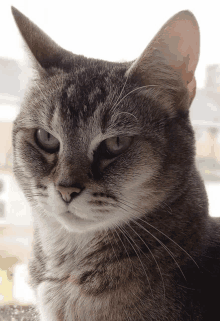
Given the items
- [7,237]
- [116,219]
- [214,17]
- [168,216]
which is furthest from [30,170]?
[214,17]

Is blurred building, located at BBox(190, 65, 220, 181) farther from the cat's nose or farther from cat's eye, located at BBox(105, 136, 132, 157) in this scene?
the cat's nose

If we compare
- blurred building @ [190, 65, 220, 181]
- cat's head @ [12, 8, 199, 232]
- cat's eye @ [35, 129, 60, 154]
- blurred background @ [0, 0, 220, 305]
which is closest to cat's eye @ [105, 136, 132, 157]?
cat's head @ [12, 8, 199, 232]

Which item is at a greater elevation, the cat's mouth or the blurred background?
the blurred background

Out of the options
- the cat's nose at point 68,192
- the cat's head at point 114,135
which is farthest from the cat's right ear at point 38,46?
the cat's nose at point 68,192

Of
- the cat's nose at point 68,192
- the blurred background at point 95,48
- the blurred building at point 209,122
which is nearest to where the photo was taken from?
the cat's nose at point 68,192

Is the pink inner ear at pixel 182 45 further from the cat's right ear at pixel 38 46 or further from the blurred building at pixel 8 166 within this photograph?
the blurred building at pixel 8 166

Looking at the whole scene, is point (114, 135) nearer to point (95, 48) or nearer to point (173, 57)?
point (173, 57)

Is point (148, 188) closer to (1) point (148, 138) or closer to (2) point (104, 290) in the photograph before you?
(1) point (148, 138)

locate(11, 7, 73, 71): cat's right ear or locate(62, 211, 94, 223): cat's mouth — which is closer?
locate(62, 211, 94, 223): cat's mouth
